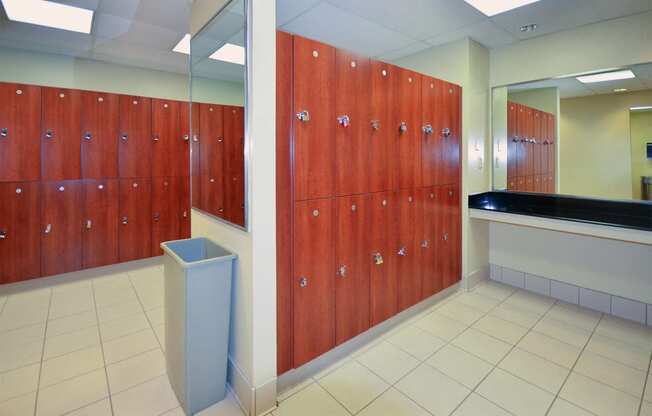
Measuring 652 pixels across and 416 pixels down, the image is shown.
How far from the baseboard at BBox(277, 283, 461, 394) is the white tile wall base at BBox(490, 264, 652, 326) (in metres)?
1.11

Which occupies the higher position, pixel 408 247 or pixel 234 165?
pixel 234 165

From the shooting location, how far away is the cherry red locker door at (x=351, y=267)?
7.63 feet

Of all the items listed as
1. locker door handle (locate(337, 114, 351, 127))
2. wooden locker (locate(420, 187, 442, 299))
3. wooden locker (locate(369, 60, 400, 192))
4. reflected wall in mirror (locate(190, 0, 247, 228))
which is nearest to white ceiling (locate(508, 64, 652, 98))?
wooden locker (locate(420, 187, 442, 299))

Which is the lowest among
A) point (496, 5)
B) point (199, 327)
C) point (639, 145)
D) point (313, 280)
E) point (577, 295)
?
point (577, 295)

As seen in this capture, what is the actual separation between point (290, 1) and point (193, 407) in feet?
9.89

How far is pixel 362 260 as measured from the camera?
2.49 meters

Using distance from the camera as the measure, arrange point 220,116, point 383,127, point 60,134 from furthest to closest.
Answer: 1. point 60,134
2. point 383,127
3. point 220,116

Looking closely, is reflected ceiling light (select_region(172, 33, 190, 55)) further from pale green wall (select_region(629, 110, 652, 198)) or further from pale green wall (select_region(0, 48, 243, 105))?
pale green wall (select_region(629, 110, 652, 198))

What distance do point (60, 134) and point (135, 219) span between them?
1285 mm

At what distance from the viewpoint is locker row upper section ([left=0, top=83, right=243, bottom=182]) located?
355 cm

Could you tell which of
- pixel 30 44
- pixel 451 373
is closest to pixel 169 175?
pixel 30 44

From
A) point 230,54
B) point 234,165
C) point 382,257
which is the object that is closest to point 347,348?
point 382,257

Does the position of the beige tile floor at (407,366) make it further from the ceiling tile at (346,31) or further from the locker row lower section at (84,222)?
the ceiling tile at (346,31)

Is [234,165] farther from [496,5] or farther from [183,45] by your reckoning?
[183,45]
